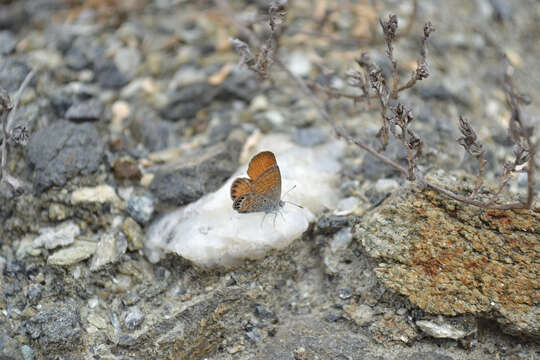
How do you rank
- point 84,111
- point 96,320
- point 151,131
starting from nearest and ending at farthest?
point 96,320 < point 84,111 < point 151,131

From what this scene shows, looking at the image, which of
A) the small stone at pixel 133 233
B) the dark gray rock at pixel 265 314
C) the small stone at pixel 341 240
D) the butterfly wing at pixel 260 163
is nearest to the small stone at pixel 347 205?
the small stone at pixel 341 240

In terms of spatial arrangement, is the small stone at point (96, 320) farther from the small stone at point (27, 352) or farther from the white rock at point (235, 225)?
the white rock at point (235, 225)

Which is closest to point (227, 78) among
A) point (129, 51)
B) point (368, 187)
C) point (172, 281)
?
point (129, 51)

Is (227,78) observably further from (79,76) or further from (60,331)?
(60,331)

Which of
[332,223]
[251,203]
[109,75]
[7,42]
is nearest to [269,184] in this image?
[251,203]

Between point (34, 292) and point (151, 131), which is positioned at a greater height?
point (151, 131)

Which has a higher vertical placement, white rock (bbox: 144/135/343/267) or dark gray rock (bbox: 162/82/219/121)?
dark gray rock (bbox: 162/82/219/121)

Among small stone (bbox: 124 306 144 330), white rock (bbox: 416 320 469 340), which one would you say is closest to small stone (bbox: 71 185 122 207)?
small stone (bbox: 124 306 144 330)

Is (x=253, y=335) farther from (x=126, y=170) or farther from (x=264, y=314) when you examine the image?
(x=126, y=170)

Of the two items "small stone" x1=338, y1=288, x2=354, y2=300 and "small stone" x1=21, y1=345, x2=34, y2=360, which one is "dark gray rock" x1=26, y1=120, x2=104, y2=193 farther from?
"small stone" x1=338, y1=288, x2=354, y2=300
